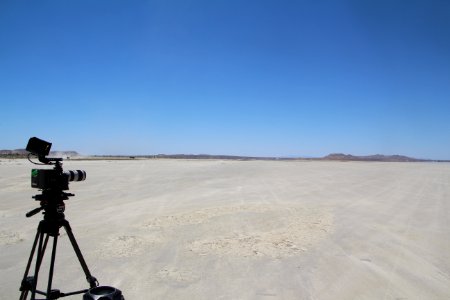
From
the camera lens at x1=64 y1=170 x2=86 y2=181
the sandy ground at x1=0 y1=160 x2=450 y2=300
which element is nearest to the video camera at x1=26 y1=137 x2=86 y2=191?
the camera lens at x1=64 y1=170 x2=86 y2=181

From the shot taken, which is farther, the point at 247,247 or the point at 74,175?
the point at 247,247

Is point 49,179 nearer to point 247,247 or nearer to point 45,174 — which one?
point 45,174

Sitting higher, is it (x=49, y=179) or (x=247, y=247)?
(x=49, y=179)

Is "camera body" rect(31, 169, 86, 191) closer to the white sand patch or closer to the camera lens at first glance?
the camera lens

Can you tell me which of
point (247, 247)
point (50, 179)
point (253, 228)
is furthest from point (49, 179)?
point (253, 228)

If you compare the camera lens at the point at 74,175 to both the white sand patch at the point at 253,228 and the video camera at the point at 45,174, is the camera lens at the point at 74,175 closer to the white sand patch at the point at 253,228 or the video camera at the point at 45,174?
the video camera at the point at 45,174

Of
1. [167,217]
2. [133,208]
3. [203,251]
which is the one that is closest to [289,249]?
[203,251]

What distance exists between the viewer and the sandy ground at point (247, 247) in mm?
5422

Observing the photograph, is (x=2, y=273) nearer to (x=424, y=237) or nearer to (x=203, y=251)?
(x=203, y=251)

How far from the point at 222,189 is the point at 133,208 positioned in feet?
19.2

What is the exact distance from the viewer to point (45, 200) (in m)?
4.32

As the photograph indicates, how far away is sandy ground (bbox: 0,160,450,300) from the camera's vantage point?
5422mm

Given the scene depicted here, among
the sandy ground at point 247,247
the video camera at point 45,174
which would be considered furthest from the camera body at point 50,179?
the sandy ground at point 247,247

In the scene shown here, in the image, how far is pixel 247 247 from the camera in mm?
7426
